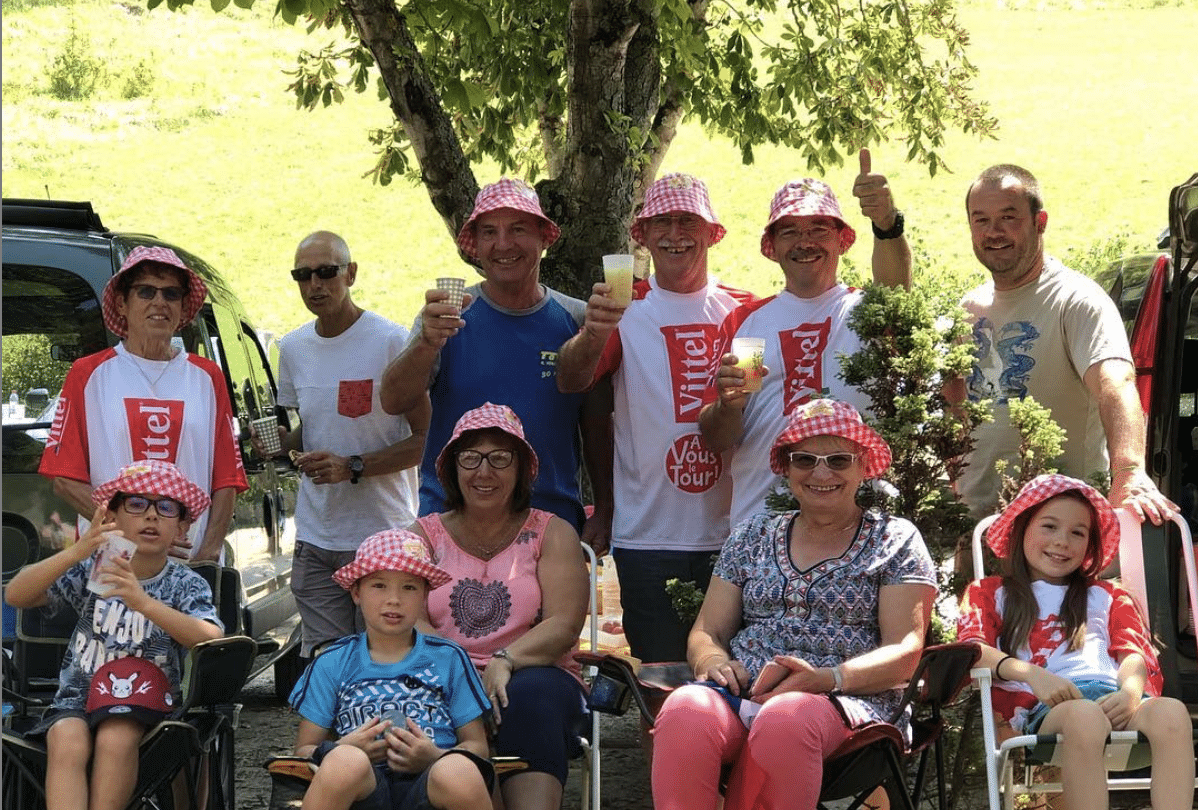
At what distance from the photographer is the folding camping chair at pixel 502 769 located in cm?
373

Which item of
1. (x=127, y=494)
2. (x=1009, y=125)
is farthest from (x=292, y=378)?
(x=1009, y=125)

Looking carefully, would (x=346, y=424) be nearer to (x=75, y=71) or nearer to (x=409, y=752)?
(x=409, y=752)

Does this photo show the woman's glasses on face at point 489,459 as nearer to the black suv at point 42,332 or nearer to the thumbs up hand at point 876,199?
the black suv at point 42,332


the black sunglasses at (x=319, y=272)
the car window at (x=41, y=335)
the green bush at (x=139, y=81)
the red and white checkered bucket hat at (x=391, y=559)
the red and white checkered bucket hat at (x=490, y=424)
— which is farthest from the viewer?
the green bush at (x=139, y=81)

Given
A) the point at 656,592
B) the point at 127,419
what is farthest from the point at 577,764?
the point at 127,419

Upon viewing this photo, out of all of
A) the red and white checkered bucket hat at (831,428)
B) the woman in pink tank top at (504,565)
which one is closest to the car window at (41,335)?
the woman in pink tank top at (504,565)

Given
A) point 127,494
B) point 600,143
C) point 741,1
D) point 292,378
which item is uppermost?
point 741,1

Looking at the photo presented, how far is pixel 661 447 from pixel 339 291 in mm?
1548

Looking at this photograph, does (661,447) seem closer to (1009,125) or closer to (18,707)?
(18,707)

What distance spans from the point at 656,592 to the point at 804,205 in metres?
1.31

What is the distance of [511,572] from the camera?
438 centimetres

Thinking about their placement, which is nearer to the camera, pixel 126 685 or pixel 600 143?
pixel 126 685

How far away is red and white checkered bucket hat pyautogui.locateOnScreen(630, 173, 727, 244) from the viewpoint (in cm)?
A: 468

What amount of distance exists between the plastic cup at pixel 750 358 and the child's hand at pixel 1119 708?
128 cm
